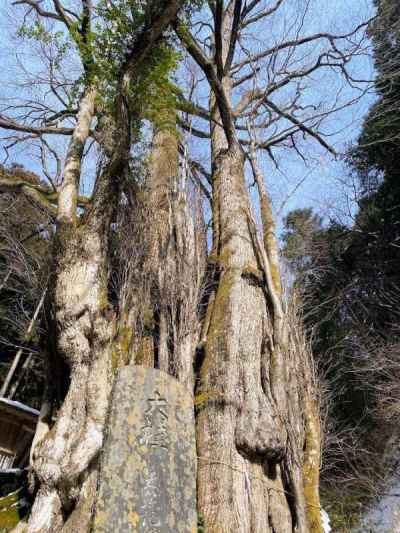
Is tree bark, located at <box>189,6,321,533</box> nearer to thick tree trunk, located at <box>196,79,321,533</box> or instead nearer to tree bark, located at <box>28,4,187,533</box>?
thick tree trunk, located at <box>196,79,321,533</box>

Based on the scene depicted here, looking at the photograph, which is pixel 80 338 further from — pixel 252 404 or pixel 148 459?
pixel 148 459

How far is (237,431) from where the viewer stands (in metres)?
3.65

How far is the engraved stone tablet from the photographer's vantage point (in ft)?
7.50

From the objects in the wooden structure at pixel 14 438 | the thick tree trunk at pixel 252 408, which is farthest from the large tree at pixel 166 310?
the wooden structure at pixel 14 438

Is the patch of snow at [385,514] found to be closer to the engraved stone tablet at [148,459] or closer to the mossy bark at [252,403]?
the mossy bark at [252,403]

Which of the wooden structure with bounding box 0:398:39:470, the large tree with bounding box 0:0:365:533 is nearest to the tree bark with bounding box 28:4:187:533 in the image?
the large tree with bounding box 0:0:365:533

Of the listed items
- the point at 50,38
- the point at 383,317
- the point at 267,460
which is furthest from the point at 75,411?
the point at 383,317

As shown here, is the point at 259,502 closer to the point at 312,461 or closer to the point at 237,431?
the point at 237,431

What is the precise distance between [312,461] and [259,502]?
111 cm

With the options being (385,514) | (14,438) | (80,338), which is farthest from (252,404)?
(14,438)

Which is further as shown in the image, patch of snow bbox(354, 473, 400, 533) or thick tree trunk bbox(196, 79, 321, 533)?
patch of snow bbox(354, 473, 400, 533)

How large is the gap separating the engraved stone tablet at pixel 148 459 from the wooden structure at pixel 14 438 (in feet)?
19.0

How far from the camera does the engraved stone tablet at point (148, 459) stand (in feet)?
7.50

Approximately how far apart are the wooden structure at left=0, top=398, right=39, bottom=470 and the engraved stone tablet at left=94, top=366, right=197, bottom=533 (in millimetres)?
5785
